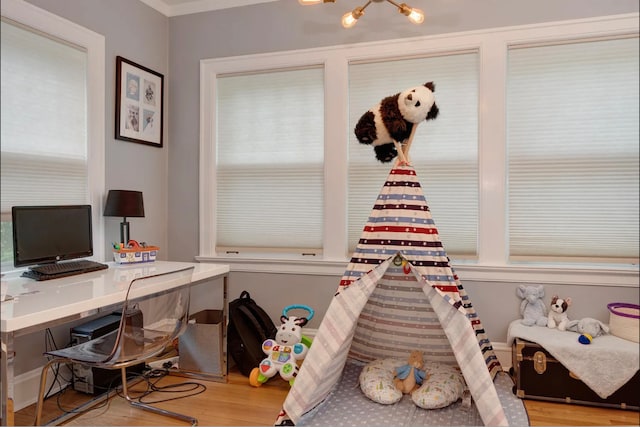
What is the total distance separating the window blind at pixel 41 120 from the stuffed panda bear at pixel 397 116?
140 centimetres

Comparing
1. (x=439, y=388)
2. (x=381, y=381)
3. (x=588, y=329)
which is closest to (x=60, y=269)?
(x=381, y=381)

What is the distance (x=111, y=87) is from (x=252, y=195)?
3.69ft

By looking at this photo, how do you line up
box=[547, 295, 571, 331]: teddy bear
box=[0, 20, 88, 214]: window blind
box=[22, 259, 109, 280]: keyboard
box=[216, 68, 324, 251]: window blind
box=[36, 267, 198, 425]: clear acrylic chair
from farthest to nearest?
box=[216, 68, 324, 251]: window blind < box=[547, 295, 571, 331]: teddy bear < box=[22, 259, 109, 280]: keyboard < box=[36, 267, 198, 425]: clear acrylic chair < box=[0, 20, 88, 214]: window blind

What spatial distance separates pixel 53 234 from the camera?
2180 millimetres

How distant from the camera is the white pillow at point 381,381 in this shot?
223cm

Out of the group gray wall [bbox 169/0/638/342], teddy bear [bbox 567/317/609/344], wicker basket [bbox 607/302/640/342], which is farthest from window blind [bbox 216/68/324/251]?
wicker basket [bbox 607/302/640/342]

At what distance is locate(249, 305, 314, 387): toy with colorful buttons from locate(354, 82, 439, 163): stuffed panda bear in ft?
3.88

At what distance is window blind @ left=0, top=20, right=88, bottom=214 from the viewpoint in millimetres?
1585

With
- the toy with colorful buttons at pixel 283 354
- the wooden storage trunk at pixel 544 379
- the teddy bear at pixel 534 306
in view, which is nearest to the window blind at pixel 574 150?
the teddy bear at pixel 534 306

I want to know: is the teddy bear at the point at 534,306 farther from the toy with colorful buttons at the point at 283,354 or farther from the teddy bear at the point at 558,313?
the toy with colorful buttons at the point at 283,354

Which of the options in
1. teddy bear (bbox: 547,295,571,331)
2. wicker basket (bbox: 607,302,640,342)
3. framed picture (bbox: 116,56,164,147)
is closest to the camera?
wicker basket (bbox: 607,302,640,342)

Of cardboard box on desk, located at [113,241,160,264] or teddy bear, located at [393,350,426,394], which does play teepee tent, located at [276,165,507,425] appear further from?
cardboard box on desk, located at [113,241,160,264]

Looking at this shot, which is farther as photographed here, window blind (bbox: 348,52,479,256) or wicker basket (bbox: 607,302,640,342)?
window blind (bbox: 348,52,479,256)

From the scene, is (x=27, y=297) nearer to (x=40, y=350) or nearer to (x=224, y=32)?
(x=40, y=350)
